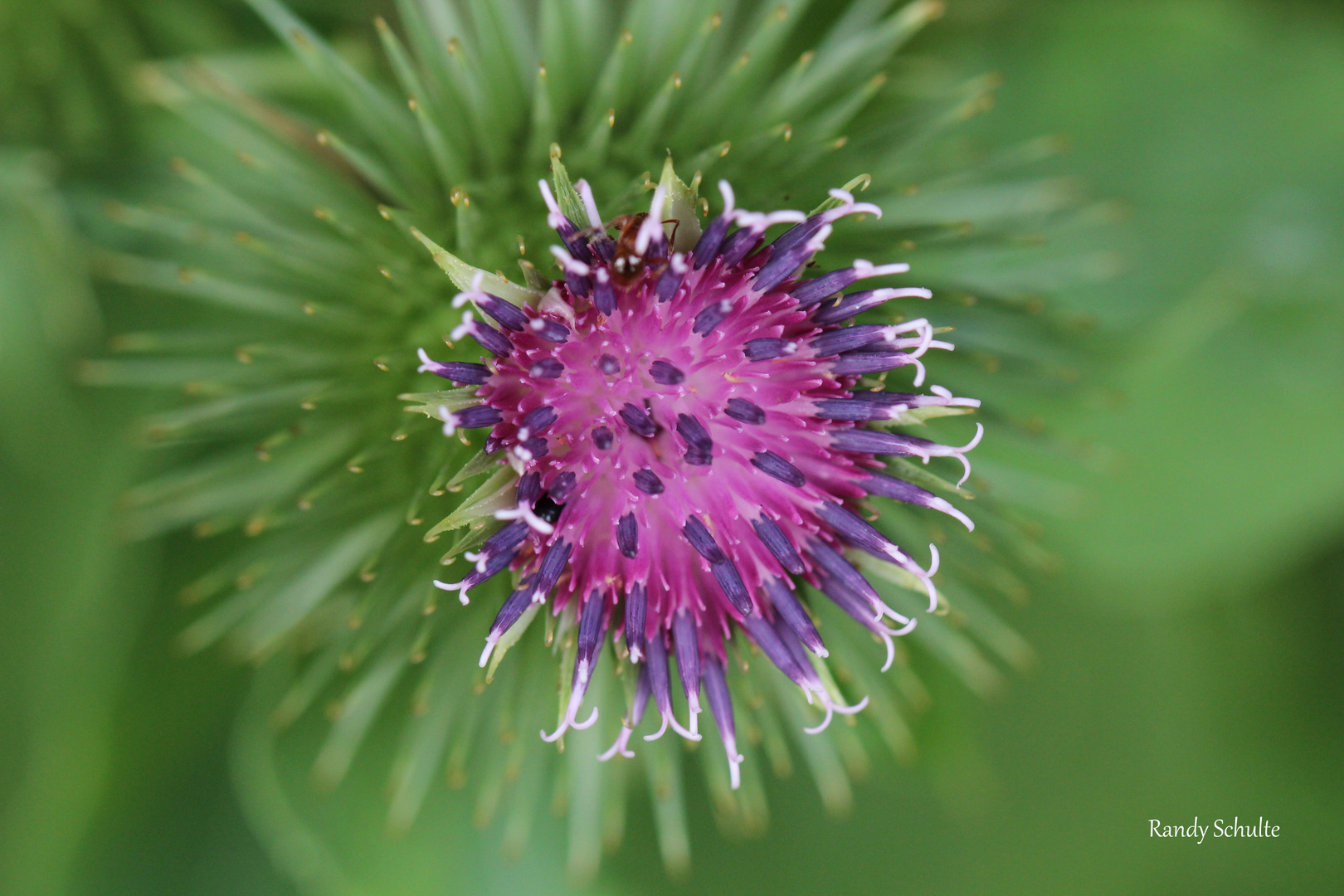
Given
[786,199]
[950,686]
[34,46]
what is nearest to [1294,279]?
[950,686]

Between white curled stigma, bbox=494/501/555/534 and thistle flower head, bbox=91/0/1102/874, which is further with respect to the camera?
thistle flower head, bbox=91/0/1102/874

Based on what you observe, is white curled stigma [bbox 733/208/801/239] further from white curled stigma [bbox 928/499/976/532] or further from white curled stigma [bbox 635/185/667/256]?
white curled stigma [bbox 928/499/976/532]

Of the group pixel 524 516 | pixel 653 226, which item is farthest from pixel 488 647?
pixel 653 226

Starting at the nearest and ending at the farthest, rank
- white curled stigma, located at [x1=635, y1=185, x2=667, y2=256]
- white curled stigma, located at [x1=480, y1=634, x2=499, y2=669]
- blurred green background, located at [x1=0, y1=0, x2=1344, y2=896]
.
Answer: white curled stigma, located at [x1=635, y1=185, x2=667, y2=256] < white curled stigma, located at [x1=480, y1=634, x2=499, y2=669] < blurred green background, located at [x1=0, y1=0, x2=1344, y2=896]

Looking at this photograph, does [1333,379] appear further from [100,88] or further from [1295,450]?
[100,88]

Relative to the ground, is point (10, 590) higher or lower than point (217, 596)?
lower

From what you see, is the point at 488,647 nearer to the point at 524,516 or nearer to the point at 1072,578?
the point at 524,516

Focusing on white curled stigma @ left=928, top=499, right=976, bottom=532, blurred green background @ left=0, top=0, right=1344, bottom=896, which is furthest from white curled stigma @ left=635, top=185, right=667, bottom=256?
blurred green background @ left=0, top=0, right=1344, bottom=896
